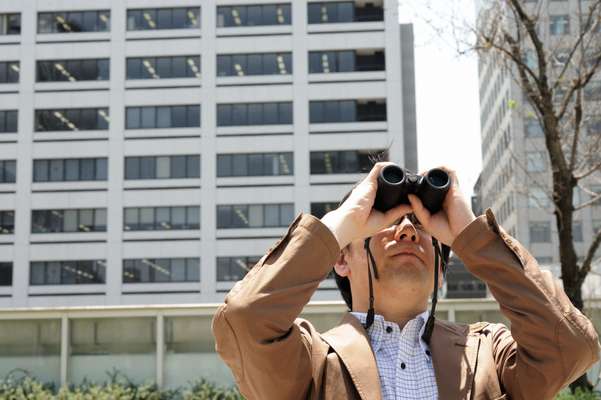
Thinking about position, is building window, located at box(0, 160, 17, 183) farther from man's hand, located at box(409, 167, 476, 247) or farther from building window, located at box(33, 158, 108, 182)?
man's hand, located at box(409, 167, 476, 247)

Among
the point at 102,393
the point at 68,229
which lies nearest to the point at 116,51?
the point at 68,229

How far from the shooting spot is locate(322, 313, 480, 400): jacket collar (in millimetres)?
2354

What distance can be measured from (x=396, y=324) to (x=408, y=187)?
402mm

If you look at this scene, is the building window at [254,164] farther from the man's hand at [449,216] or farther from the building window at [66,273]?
the man's hand at [449,216]

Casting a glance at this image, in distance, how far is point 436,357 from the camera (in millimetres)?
2467

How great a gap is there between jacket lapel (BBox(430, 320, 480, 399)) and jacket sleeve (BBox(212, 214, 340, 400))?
0.37 m

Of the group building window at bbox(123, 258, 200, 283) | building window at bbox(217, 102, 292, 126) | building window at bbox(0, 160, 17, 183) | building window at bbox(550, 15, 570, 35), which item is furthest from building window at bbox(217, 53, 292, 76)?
building window at bbox(550, 15, 570, 35)

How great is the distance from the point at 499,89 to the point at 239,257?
3317 centimetres

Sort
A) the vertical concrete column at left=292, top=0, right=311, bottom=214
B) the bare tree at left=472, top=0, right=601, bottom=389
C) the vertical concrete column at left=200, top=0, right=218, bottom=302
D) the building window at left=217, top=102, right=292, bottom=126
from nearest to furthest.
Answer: the bare tree at left=472, top=0, right=601, bottom=389, the vertical concrete column at left=200, top=0, right=218, bottom=302, the vertical concrete column at left=292, top=0, right=311, bottom=214, the building window at left=217, top=102, right=292, bottom=126

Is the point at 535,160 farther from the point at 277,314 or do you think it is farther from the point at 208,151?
the point at 277,314

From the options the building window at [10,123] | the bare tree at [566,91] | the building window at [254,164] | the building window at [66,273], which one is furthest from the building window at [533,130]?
the bare tree at [566,91]

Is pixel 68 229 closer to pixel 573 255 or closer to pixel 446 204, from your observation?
pixel 573 255

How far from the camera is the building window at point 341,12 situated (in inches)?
2002

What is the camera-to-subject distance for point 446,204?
8.23 feet
